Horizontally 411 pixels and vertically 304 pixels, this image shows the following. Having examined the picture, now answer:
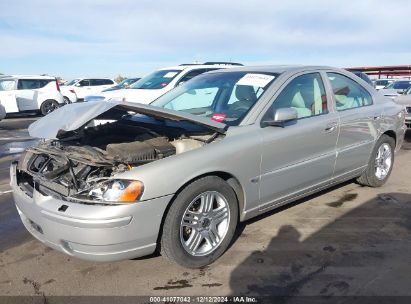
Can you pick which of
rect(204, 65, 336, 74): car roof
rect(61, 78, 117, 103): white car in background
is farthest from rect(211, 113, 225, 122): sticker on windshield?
rect(61, 78, 117, 103): white car in background

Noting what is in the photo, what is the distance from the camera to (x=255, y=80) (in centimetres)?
432

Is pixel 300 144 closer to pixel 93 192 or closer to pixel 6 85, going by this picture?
pixel 93 192

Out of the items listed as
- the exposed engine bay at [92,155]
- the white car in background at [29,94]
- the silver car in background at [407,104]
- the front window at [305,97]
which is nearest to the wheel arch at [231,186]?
the exposed engine bay at [92,155]

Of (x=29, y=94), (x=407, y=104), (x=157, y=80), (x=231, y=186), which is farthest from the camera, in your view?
(x=29, y=94)

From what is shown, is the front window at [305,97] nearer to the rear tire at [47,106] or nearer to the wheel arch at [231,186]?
the wheel arch at [231,186]

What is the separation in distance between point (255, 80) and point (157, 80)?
7146 millimetres

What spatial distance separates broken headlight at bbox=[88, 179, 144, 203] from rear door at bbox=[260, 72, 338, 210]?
4.14ft

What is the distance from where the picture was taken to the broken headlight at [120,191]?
3.07m

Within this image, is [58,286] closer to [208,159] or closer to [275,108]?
[208,159]

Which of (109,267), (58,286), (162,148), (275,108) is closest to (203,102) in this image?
(275,108)

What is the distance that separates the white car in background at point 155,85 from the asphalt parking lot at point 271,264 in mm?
5861

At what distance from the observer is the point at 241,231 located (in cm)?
430

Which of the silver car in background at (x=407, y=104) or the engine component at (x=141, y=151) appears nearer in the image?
the engine component at (x=141, y=151)

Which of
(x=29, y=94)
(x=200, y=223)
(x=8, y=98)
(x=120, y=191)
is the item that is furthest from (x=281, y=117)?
(x=29, y=94)
